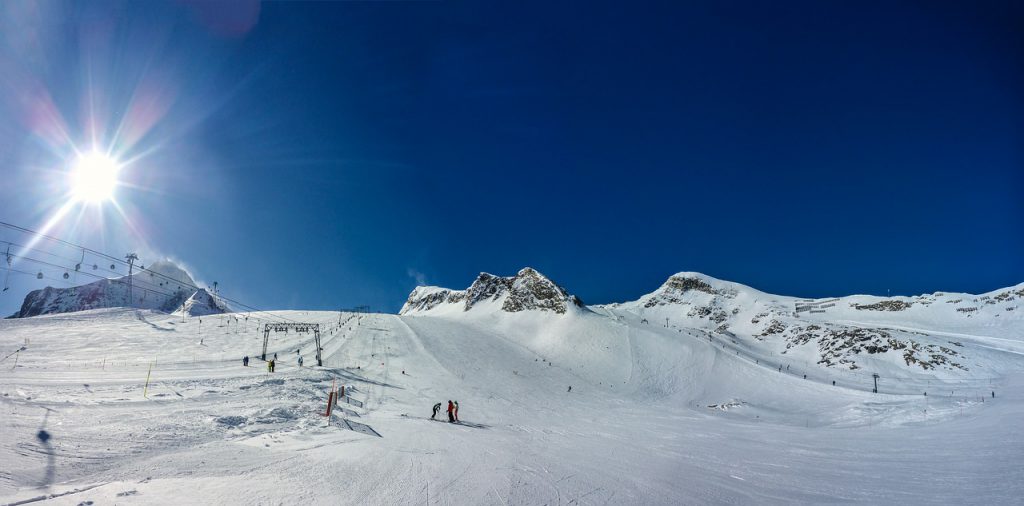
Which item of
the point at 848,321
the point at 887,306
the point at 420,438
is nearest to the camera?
the point at 420,438

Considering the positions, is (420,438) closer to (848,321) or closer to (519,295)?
(519,295)

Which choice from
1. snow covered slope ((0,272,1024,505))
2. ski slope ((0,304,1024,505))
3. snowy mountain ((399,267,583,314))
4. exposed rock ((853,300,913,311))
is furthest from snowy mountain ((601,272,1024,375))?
snowy mountain ((399,267,583,314))

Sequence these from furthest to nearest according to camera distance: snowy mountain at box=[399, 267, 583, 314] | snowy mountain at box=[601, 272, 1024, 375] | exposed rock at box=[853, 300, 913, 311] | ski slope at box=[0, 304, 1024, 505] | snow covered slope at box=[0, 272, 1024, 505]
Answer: exposed rock at box=[853, 300, 913, 311] < snowy mountain at box=[399, 267, 583, 314] < snowy mountain at box=[601, 272, 1024, 375] < snow covered slope at box=[0, 272, 1024, 505] < ski slope at box=[0, 304, 1024, 505]

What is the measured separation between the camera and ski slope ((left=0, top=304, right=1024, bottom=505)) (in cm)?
912

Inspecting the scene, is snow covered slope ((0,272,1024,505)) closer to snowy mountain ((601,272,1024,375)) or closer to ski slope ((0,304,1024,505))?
ski slope ((0,304,1024,505))

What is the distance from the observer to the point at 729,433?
24.8 meters

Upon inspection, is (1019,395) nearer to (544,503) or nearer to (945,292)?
(544,503)

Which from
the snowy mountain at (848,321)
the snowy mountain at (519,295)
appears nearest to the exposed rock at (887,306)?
the snowy mountain at (848,321)

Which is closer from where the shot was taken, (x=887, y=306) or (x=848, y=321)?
(x=848, y=321)

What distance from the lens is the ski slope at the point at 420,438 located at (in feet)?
29.9

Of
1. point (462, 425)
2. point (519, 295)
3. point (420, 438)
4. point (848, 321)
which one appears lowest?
point (462, 425)

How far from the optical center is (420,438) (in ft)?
52.4

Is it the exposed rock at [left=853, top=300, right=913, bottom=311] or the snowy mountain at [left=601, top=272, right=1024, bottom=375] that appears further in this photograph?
the exposed rock at [left=853, top=300, right=913, bottom=311]

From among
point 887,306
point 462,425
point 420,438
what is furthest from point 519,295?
point 887,306
